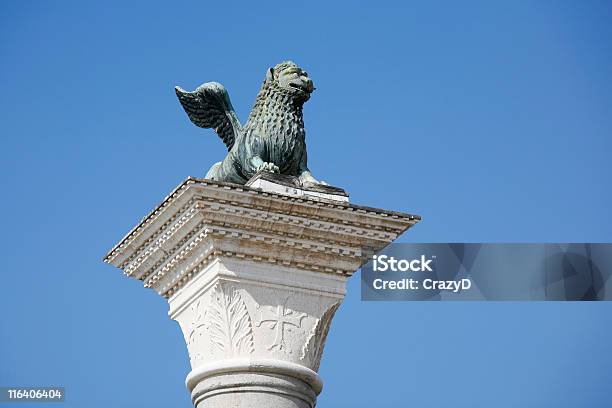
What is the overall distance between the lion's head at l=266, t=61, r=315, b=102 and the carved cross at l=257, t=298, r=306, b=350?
249cm

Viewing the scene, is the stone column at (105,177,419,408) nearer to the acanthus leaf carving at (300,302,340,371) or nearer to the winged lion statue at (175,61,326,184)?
the acanthus leaf carving at (300,302,340,371)

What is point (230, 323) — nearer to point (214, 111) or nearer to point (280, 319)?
point (280, 319)

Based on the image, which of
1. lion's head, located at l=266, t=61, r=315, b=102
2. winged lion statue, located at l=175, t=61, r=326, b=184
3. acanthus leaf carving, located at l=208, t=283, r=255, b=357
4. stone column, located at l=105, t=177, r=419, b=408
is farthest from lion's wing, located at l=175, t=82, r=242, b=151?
acanthus leaf carving, located at l=208, t=283, r=255, b=357

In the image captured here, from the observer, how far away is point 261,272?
45.4 ft

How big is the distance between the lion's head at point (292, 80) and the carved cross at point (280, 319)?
249 centimetres

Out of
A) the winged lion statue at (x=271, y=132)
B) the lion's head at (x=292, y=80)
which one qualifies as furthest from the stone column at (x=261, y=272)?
the lion's head at (x=292, y=80)

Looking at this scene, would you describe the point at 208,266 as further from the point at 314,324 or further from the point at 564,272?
the point at 564,272

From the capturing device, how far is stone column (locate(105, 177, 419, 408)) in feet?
44.5

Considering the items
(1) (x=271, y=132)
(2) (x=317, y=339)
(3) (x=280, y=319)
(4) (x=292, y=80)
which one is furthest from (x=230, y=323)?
(4) (x=292, y=80)

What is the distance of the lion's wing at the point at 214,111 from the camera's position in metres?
16.0

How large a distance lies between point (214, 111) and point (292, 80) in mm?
1197

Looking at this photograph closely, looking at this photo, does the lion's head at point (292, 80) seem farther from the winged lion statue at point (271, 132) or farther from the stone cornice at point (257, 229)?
the stone cornice at point (257, 229)

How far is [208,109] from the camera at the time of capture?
16188mm

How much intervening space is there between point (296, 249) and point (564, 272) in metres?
9.94
